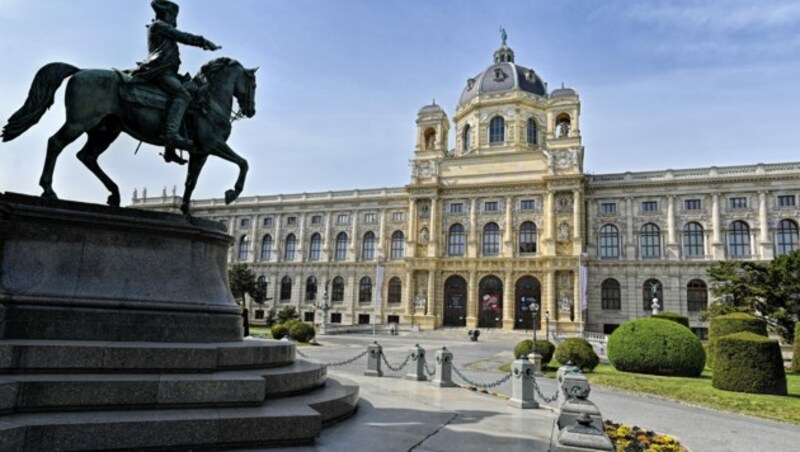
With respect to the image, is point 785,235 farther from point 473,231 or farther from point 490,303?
point 473,231

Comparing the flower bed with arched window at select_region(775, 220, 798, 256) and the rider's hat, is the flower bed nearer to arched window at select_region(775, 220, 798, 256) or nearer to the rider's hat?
the rider's hat

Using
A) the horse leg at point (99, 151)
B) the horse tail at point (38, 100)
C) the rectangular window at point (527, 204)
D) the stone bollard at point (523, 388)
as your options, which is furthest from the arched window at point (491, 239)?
the horse tail at point (38, 100)

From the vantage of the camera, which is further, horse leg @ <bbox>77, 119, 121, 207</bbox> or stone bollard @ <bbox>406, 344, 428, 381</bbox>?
stone bollard @ <bbox>406, 344, 428, 381</bbox>

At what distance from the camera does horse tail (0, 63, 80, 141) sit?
691 centimetres

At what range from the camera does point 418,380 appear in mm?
13445

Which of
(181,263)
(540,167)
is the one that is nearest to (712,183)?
(540,167)

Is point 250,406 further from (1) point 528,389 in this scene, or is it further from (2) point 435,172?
(2) point 435,172

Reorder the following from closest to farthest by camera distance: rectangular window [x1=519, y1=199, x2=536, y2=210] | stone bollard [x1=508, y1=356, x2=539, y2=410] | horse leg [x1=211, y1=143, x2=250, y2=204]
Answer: horse leg [x1=211, y1=143, x2=250, y2=204], stone bollard [x1=508, y1=356, x2=539, y2=410], rectangular window [x1=519, y1=199, x2=536, y2=210]

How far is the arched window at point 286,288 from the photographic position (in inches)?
2381

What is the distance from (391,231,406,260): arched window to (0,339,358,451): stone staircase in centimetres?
4976

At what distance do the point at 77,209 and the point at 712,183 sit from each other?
50869mm

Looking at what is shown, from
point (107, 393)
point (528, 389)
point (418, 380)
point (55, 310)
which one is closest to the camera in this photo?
point (107, 393)

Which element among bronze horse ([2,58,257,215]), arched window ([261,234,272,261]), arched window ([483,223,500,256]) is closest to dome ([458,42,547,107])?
arched window ([483,223,500,256])

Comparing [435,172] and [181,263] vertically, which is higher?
[435,172]
